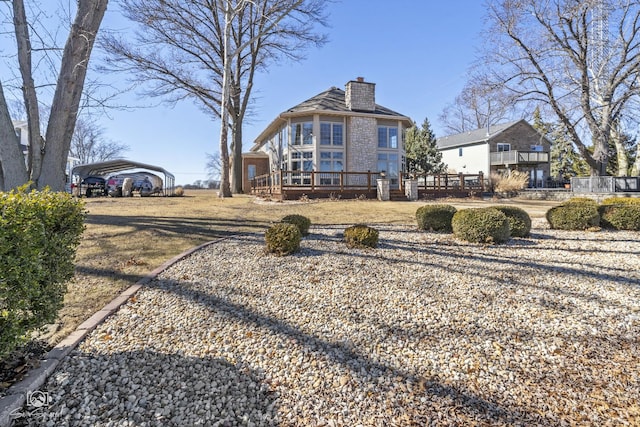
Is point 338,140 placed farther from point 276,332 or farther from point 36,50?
point 276,332

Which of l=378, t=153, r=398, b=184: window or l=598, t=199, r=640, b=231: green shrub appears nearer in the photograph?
l=598, t=199, r=640, b=231: green shrub

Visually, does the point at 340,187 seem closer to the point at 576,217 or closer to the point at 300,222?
the point at 300,222

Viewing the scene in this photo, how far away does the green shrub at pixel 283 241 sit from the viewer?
509 centimetres

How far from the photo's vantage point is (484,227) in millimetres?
5898

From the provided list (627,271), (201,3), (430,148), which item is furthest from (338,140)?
(627,271)

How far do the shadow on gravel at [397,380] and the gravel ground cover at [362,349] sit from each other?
0.4 inches

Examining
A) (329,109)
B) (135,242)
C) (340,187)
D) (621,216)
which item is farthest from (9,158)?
(329,109)

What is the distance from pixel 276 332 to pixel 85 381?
4.74 feet

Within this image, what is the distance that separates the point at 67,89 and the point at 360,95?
54.7ft

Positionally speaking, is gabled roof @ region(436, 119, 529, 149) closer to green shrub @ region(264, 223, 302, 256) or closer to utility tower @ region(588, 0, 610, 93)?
utility tower @ region(588, 0, 610, 93)

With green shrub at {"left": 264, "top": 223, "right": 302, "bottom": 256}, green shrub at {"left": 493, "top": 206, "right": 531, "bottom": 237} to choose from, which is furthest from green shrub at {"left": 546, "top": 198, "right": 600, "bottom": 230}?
green shrub at {"left": 264, "top": 223, "right": 302, "bottom": 256}

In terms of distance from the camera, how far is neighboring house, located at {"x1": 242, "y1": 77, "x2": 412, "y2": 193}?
61.1 ft

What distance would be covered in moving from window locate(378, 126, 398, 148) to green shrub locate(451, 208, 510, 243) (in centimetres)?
1456

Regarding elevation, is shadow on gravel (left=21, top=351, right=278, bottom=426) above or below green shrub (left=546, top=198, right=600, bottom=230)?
below
